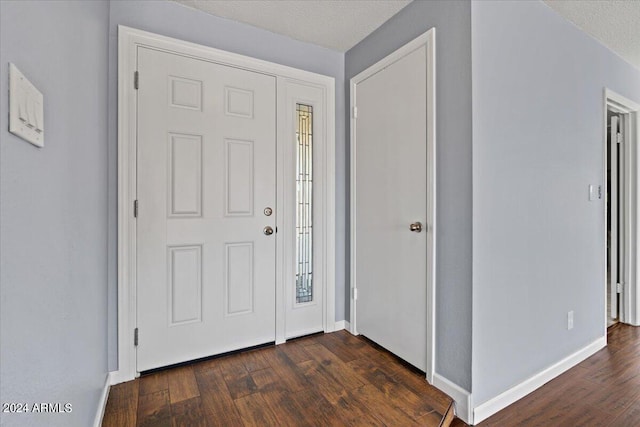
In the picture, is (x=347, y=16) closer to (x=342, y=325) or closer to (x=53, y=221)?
(x=53, y=221)

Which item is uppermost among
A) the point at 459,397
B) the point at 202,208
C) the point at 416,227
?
the point at 202,208

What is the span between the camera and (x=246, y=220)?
2.25m

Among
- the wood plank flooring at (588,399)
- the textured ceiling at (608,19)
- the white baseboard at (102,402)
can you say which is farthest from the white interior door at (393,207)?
the white baseboard at (102,402)

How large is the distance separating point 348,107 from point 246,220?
4.17ft

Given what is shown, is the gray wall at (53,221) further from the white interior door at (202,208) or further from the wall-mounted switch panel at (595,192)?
the wall-mounted switch panel at (595,192)

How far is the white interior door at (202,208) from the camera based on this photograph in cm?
195

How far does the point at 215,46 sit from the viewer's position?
214 cm

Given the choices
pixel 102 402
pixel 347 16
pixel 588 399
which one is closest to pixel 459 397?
pixel 588 399

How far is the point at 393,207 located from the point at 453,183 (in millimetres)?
507

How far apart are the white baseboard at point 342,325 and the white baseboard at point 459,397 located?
3.13ft

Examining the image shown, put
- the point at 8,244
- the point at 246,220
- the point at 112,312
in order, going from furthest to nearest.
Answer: the point at 246,220
the point at 112,312
the point at 8,244

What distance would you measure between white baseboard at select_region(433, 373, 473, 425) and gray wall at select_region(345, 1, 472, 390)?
0.10ft

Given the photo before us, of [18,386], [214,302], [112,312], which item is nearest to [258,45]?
[214,302]

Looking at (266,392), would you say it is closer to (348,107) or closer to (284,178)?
(284,178)
